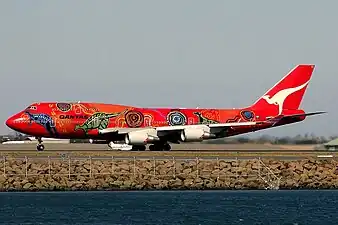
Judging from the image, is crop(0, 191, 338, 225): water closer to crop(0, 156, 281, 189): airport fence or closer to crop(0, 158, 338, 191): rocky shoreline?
crop(0, 158, 338, 191): rocky shoreline

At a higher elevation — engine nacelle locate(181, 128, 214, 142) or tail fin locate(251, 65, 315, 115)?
tail fin locate(251, 65, 315, 115)

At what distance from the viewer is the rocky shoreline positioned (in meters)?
55.8

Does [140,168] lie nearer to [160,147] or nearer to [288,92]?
[160,147]

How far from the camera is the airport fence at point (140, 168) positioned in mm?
57406

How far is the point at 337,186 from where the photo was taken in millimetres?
58375

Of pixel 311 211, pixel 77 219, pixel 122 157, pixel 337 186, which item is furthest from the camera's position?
pixel 122 157

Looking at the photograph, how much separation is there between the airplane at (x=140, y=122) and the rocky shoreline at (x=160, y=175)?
59.1ft

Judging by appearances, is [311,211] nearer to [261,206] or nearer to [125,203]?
[261,206]

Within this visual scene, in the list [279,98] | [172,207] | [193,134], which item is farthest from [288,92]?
[172,207]

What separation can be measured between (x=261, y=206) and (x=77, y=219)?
31.9 ft

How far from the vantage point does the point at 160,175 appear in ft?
190

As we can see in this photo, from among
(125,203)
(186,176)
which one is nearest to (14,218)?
(125,203)

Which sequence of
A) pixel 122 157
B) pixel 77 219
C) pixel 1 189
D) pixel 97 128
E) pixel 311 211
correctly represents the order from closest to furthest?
pixel 77 219 → pixel 311 211 → pixel 1 189 → pixel 122 157 → pixel 97 128

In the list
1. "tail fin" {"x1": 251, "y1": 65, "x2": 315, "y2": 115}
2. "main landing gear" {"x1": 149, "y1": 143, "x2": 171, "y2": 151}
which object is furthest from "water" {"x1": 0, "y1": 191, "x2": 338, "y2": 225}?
"tail fin" {"x1": 251, "y1": 65, "x2": 315, "y2": 115}
